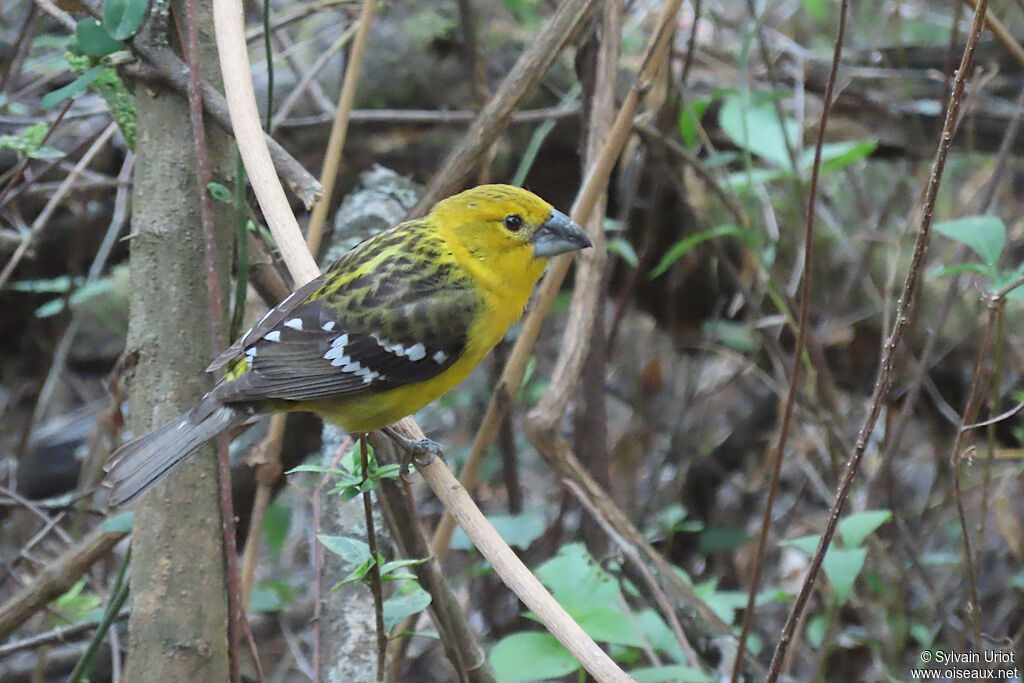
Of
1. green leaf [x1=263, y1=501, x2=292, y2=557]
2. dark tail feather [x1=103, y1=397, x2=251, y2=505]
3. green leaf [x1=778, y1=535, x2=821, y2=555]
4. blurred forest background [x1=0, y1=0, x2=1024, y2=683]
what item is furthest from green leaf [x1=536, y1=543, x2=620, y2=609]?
green leaf [x1=263, y1=501, x2=292, y2=557]

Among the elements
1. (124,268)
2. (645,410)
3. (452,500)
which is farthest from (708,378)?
(452,500)

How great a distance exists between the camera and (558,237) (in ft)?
9.20

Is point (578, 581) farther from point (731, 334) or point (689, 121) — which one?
point (731, 334)

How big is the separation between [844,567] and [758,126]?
2.01 meters

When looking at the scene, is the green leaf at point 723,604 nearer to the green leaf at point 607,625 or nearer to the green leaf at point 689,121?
the green leaf at point 607,625

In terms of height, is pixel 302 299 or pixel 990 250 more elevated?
pixel 302 299

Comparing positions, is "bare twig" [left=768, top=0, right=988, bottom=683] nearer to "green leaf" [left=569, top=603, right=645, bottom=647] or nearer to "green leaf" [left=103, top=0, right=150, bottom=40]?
"green leaf" [left=569, top=603, right=645, bottom=647]

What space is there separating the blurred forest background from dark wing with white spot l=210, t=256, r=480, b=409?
19 cm

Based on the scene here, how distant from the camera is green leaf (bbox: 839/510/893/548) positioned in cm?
292

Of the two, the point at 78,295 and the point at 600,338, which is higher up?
the point at 78,295

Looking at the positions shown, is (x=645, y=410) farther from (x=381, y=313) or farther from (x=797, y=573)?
(x=381, y=313)

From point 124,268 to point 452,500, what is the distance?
3.44 m

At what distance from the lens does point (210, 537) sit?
97.0 inches

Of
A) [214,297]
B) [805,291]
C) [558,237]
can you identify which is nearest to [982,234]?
[805,291]
